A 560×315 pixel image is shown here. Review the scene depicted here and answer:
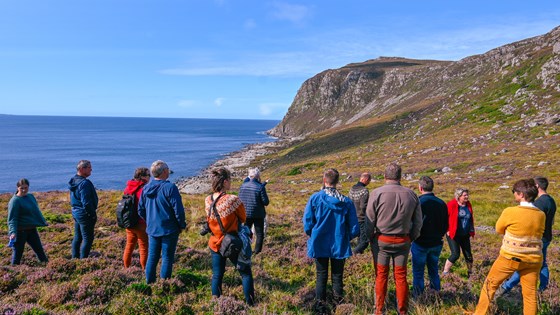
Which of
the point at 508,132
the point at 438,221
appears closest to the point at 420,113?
the point at 508,132

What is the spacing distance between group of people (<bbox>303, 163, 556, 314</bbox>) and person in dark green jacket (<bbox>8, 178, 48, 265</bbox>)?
7120 millimetres

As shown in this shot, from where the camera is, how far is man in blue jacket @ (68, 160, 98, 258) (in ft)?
28.1

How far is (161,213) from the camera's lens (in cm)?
713

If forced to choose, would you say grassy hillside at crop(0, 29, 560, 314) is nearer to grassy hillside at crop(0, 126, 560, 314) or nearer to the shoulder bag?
grassy hillside at crop(0, 126, 560, 314)

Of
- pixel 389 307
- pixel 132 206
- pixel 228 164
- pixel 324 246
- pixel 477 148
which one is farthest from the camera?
pixel 228 164

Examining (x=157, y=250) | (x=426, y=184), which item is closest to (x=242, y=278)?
(x=157, y=250)

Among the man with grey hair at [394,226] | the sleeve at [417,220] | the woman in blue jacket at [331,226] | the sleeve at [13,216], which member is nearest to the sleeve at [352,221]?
the woman in blue jacket at [331,226]

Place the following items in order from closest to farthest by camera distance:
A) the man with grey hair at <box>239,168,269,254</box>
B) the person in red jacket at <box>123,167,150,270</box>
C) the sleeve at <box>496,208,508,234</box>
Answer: the sleeve at <box>496,208,508,234</box> < the person in red jacket at <box>123,167,150,270</box> < the man with grey hair at <box>239,168,269,254</box>

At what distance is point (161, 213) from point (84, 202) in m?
2.77

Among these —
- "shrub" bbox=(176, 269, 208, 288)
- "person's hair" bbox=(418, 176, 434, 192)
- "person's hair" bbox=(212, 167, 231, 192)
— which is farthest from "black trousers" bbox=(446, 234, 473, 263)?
"shrub" bbox=(176, 269, 208, 288)

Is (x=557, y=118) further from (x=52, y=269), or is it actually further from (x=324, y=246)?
(x=52, y=269)

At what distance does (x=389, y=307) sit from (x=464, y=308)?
1.40m

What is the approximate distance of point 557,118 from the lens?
37.2 m

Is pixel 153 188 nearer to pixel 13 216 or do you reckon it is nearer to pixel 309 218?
pixel 309 218
